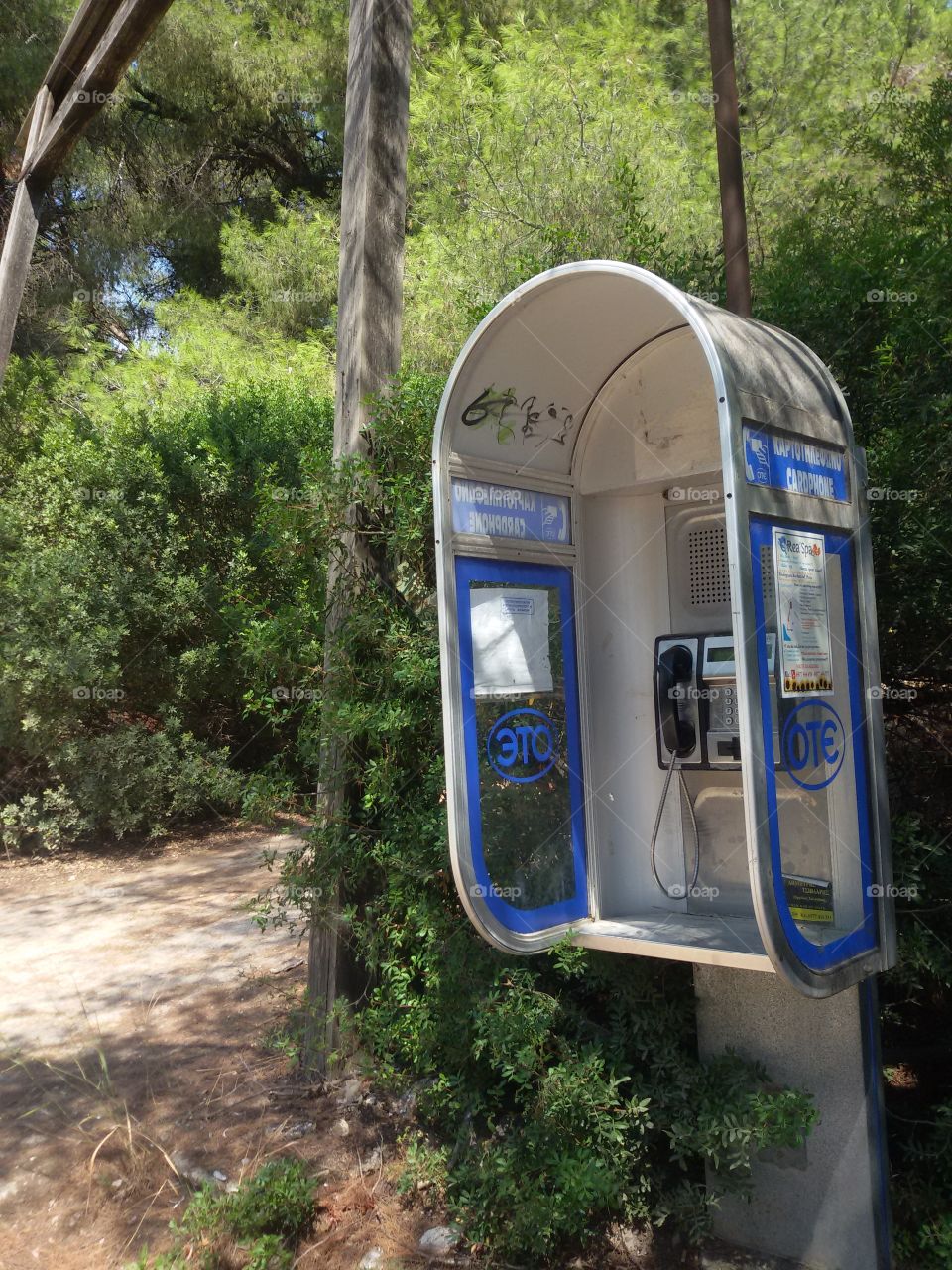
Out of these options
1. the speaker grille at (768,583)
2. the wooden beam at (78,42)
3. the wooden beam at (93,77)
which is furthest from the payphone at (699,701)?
the wooden beam at (78,42)

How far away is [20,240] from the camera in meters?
5.80

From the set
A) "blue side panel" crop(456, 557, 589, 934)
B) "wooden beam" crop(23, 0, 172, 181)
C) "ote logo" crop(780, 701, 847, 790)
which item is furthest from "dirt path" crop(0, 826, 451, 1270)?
"wooden beam" crop(23, 0, 172, 181)

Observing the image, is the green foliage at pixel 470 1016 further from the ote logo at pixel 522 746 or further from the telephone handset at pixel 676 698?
the telephone handset at pixel 676 698

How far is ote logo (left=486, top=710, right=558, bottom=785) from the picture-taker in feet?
10.6

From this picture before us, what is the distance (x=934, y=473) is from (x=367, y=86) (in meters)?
2.49

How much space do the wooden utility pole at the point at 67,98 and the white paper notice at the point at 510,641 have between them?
3.51 metres

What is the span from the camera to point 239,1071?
12.9 feet

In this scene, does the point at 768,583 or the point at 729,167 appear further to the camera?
the point at 729,167

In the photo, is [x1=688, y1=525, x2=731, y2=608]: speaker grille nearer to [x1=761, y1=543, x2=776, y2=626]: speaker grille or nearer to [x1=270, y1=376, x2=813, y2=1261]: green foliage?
[x1=761, y1=543, x2=776, y2=626]: speaker grille

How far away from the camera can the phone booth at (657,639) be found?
2.61 meters

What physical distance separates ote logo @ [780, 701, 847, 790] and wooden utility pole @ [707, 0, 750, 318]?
4.41 ft

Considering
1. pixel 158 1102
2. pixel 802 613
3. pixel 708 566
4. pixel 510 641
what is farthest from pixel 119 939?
pixel 802 613

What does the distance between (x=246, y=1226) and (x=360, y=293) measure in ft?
10.1

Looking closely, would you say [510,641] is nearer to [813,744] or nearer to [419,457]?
[419,457]
